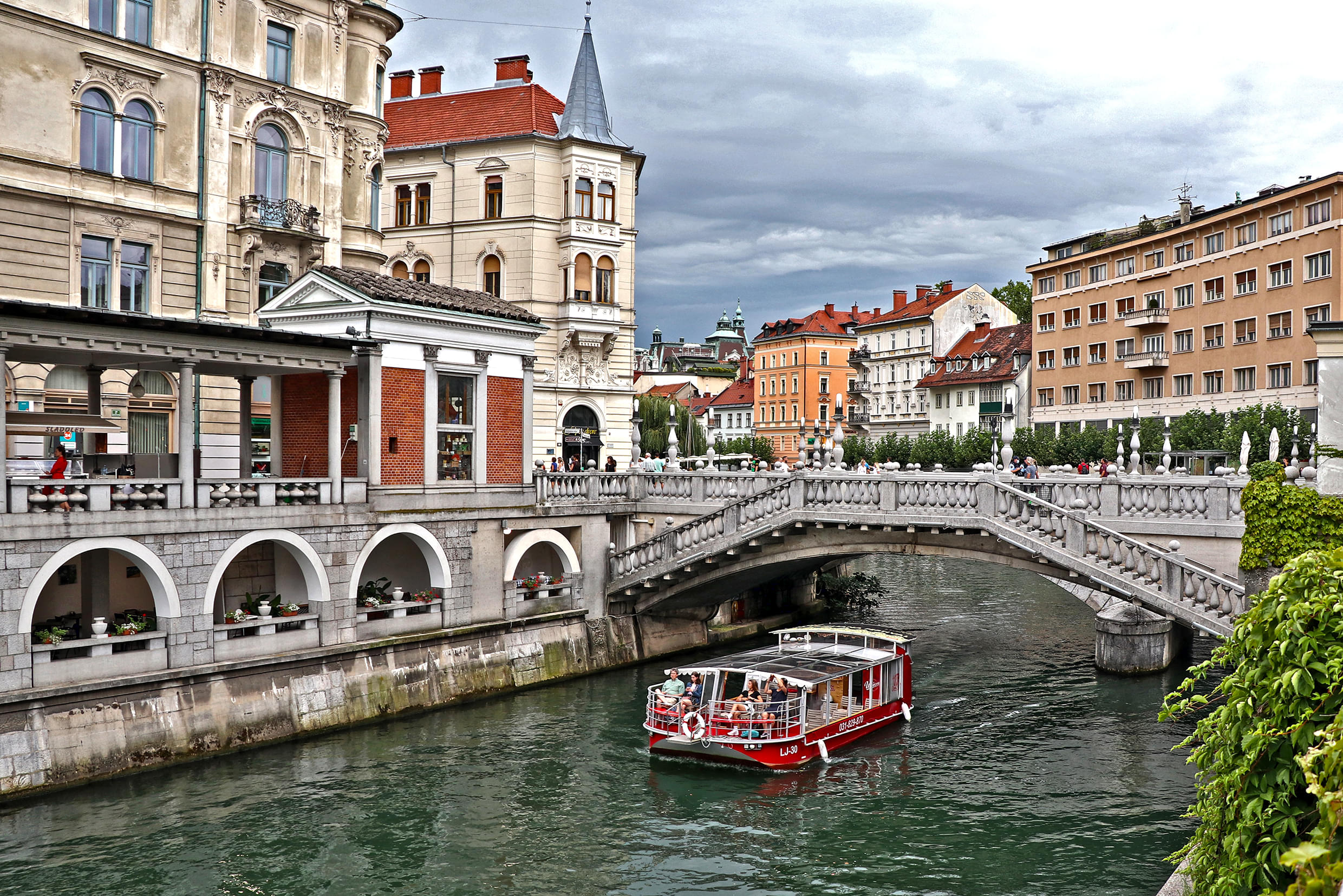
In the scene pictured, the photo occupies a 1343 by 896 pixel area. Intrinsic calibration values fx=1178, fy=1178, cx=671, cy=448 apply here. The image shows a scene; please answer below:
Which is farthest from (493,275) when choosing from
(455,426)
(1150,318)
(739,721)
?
(1150,318)

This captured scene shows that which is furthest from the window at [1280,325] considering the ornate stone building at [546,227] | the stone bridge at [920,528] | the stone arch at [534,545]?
the stone arch at [534,545]

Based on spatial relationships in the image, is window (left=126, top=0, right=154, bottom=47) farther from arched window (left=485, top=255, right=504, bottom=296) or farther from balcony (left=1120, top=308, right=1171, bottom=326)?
balcony (left=1120, top=308, right=1171, bottom=326)

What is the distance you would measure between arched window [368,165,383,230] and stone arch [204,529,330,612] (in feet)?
57.9

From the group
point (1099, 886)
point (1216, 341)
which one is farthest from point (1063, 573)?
point (1216, 341)

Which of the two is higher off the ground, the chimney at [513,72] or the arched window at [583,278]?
the chimney at [513,72]

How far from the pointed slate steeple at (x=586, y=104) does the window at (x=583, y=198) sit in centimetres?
197

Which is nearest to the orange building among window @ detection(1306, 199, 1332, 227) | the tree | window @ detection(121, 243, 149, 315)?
the tree

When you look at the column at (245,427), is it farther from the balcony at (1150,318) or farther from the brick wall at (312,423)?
the balcony at (1150,318)

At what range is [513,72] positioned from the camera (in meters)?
60.3

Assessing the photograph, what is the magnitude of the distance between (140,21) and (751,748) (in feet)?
90.3

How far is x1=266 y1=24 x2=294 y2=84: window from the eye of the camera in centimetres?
3869

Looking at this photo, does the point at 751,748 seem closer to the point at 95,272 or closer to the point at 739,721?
the point at 739,721

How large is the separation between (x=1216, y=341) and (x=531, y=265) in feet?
128

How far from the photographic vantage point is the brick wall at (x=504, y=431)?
34.8m
